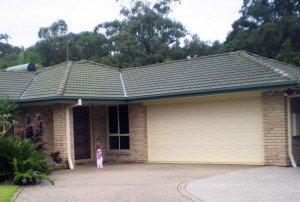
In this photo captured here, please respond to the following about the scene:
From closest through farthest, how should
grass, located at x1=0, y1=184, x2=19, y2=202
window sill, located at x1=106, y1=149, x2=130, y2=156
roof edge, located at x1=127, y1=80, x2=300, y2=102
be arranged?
1. grass, located at x1=0, y1=184, x2=19, y2=202
2. roof edge, located at x1=127, y1=80, x2=300, y2=102
3. window sill, located at x1=106, y1=149, x2=130, y2=156

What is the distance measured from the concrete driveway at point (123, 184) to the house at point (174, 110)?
1.14 m

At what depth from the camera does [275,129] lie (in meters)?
14.4

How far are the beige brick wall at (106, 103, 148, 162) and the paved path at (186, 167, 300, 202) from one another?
16.9 ft

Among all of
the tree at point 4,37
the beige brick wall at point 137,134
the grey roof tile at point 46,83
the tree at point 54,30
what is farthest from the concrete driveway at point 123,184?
the tree at point 4,37

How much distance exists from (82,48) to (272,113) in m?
39.5

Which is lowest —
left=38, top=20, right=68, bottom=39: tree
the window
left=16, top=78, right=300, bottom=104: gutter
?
the window

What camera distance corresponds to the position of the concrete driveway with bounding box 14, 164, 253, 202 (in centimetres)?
953

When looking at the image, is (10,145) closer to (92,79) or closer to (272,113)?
(92,79)

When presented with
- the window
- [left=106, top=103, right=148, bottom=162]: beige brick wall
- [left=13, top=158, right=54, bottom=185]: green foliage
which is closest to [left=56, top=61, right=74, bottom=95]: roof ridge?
the window

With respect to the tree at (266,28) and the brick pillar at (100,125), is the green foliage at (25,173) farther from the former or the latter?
the tree at (266,28)

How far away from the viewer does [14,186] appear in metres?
11.2

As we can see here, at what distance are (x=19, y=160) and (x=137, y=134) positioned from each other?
20.4ft

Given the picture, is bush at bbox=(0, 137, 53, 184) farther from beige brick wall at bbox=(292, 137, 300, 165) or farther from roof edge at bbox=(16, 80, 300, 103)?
beige brick wall at bbox=(292, 137, 300, 165)

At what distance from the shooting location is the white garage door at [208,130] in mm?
15094
